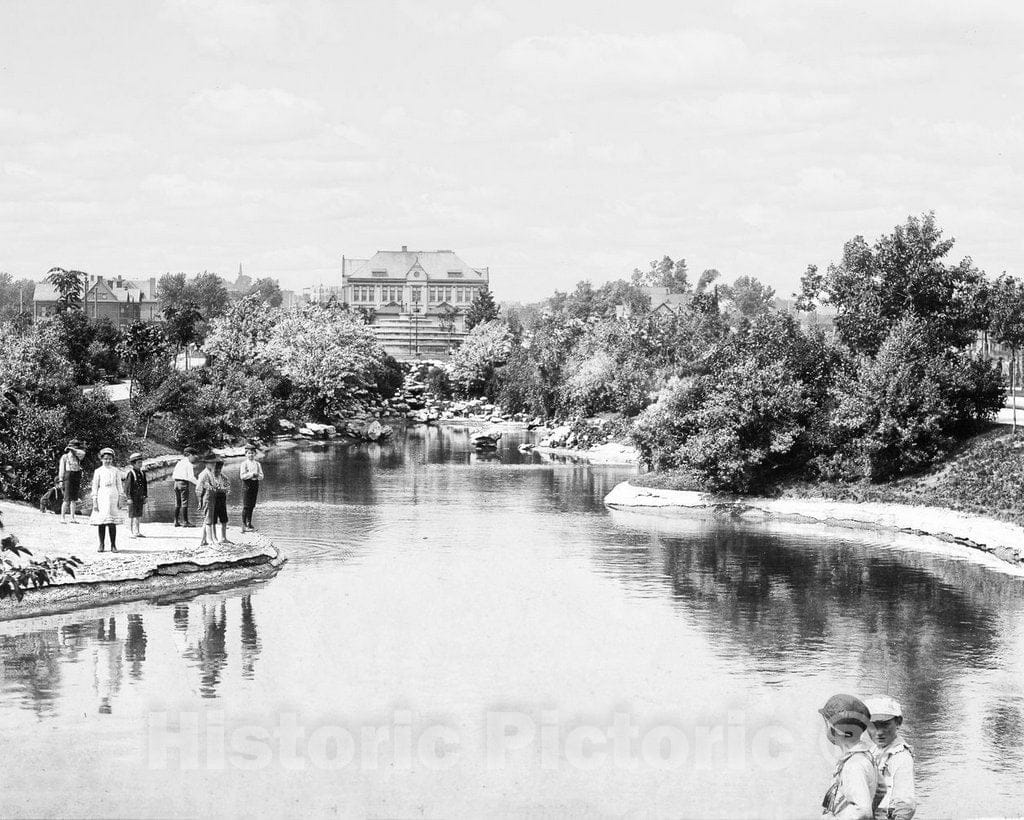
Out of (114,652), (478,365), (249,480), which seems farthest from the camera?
(478,365)

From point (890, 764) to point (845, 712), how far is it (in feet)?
1.83

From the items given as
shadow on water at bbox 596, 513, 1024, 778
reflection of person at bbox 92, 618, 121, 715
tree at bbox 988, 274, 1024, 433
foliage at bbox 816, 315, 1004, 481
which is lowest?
shadow on water at bbox 596, 513, 1024, 778

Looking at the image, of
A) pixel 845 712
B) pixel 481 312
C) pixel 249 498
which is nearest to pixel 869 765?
pixel 845 712

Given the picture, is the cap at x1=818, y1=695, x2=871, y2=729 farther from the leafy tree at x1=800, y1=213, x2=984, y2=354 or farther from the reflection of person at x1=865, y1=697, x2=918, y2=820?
the leafy tree at x1=800, y1=213, x2=984, y2=354

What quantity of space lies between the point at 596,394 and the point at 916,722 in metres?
Result: 72.9

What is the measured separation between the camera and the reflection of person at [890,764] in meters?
8.94

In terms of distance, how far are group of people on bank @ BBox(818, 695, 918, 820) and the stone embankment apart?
96.4 feet

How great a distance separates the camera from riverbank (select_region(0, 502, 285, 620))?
2634 centimetres

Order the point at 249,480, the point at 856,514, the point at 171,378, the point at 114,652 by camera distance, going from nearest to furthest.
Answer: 1. the point at 114,652
2. the point at 249,480
3. the point at 856,514
4. the point at 171,378

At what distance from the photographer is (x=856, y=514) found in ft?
149

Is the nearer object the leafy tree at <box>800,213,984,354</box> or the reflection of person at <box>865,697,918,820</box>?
the reflection of person at <box>865,697,918,820</box>

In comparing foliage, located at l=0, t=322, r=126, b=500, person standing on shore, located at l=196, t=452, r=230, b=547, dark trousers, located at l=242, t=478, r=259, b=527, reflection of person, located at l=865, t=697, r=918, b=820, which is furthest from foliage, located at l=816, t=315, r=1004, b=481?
reflection of person, located at l=865, t=697, r=918, b=820

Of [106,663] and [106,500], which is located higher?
[106,500]

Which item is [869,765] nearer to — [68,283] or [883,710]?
[883,710]
